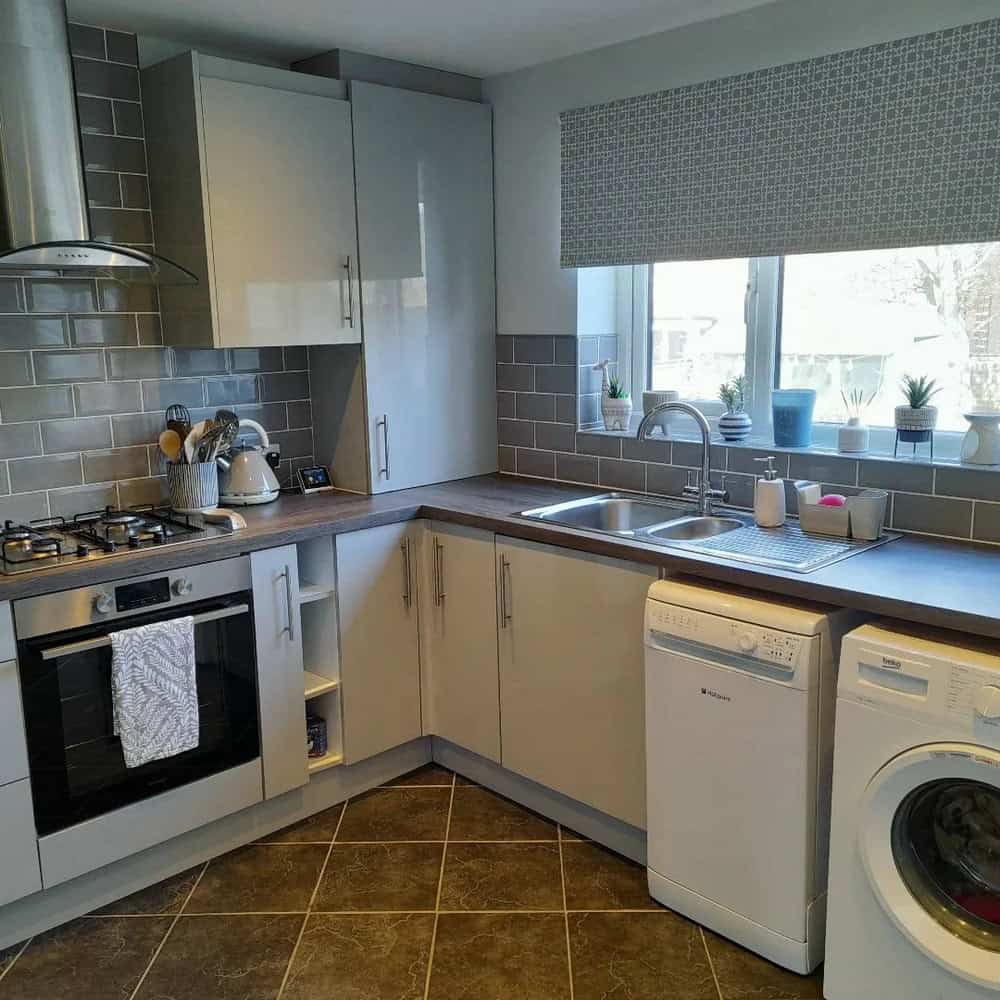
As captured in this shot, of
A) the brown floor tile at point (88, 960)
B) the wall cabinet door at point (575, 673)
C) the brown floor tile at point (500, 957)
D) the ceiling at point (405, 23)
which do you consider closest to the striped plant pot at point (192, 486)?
the wall cabinet door at point (575, 673)

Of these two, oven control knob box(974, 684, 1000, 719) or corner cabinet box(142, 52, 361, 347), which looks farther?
corner cabinet box(142, 52, 361, 347)

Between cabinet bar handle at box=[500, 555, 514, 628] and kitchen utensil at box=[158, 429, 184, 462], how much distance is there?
1.03 m

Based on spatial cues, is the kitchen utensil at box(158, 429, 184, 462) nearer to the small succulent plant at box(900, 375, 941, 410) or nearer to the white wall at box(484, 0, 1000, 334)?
the white wall at box(484, 0, 1000, 334)

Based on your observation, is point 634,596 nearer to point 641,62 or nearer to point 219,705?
point 219,705

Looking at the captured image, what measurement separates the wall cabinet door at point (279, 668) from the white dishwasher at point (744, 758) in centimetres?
103

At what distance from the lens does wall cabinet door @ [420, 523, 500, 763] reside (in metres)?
2.83

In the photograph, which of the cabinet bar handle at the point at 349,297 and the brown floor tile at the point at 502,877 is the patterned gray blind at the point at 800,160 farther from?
the brown floor tile at the point at 502,877

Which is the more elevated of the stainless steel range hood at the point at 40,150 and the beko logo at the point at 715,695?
the stainless steel range hood at the point at 40,150

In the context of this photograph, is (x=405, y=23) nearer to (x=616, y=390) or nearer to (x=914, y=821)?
(x=616, y=390)

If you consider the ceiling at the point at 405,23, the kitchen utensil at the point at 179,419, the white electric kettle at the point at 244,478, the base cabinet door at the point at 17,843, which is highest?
the ceiling at the point at 405,23

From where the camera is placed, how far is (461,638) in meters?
2.94

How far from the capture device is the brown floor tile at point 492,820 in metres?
2.75

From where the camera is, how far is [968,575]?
2.05 meters

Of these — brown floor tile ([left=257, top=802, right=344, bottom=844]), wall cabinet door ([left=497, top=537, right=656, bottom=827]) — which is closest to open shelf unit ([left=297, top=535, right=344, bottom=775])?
brown floor tile ([left=257, top=802, right=344, bottom=844])
